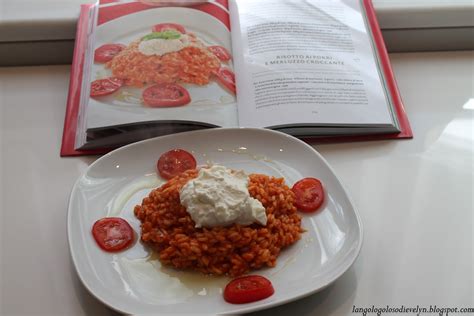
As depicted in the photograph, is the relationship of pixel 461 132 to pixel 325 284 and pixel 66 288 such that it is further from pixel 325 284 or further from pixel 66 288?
pixel 66 288

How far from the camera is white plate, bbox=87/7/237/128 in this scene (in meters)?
1.23

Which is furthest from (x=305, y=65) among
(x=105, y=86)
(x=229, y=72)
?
(x=105, y=86)

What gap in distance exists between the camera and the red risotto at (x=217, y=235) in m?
0.93

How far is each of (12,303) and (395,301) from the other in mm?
676

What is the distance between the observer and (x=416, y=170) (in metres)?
1.21

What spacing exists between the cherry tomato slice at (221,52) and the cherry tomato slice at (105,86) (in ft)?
0.84

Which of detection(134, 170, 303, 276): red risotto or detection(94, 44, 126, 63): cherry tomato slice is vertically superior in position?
detection(94, 44, 126, 63): cherry tomato slice

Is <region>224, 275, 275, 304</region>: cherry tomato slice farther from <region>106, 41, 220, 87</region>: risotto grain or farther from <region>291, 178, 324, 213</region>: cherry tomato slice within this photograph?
<region>106, 41, 220, 87</region>: risotto grain

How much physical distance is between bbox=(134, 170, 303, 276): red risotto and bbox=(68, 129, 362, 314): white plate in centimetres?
2

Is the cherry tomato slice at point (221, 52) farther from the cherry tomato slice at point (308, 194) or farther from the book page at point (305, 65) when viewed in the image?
the cherry tomato slice at point (308, 194)

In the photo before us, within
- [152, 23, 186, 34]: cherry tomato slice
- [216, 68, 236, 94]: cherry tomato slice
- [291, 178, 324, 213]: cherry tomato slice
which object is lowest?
[291, 178, 324, 213]: cherry tomato slice

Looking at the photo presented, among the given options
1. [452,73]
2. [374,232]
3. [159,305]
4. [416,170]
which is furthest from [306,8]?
[159,305]

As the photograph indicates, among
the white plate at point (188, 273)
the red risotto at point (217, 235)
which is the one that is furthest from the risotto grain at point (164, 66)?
the red risotto at point (217, 235)

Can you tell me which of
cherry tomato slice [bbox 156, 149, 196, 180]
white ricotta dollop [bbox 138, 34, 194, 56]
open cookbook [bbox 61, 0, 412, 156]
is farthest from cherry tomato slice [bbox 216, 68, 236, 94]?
cherry tomato slice [bbox 156, 149, 196, 180]
